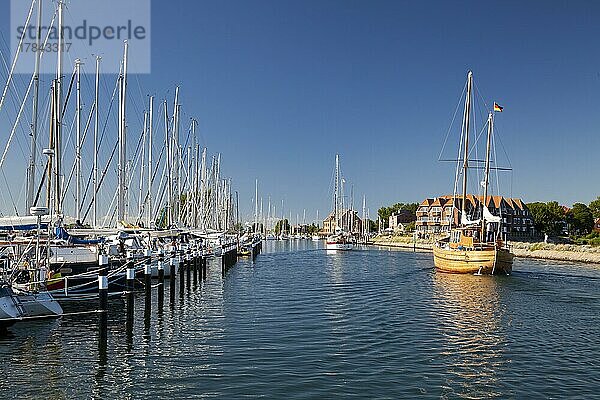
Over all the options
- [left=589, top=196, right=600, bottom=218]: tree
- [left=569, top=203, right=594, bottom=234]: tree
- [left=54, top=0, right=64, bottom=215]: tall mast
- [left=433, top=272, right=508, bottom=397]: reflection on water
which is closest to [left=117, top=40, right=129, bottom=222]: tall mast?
[left=54, top=0, right=64, bottom=215]: tall mast

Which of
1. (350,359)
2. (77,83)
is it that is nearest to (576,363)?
(350,359)

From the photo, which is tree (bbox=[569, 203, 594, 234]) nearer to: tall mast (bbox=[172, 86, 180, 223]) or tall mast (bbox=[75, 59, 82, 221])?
tall mast (bbox=[172, 86, 180, 223])

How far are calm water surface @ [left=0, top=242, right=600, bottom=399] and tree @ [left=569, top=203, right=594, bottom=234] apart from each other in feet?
422

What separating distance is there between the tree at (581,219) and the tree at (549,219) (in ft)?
9.64

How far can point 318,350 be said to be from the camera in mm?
19453

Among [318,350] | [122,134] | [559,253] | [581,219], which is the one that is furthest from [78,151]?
[581,219]

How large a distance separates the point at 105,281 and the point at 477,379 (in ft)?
38.5

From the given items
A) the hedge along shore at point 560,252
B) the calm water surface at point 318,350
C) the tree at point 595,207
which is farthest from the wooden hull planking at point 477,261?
the tree at point 595,207

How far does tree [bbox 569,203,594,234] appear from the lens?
151 m

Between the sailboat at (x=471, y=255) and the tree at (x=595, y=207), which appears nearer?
the sailboat at (x=471, y=255)

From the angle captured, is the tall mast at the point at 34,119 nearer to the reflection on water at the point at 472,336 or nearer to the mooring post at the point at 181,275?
the mooring post at the point at 181,275

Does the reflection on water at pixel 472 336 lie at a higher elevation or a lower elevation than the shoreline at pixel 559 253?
lower

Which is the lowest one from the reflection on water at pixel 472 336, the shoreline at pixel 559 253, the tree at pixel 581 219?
the reflection on water at pixel 472 336

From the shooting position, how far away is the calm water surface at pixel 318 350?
15227 mm
